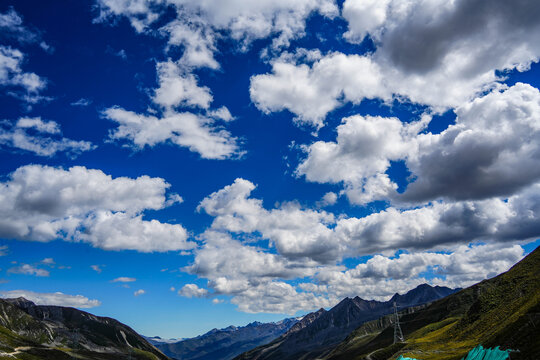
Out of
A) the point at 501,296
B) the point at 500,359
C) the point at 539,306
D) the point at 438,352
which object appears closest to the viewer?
the point at 500,359

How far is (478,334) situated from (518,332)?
5852cm

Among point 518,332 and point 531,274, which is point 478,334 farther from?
point 518,332

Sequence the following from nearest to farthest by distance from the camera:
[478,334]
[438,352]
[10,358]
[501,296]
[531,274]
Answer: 1. [438,352]
2. [478,334]
3. [531,274]
4. [501,296]
5. [10,358]

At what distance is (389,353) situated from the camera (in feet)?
486

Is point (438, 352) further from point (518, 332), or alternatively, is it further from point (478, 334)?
point (518, 332)

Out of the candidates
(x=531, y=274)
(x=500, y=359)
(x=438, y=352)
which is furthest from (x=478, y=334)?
(x=500, y=359)

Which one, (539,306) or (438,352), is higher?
(539,306)

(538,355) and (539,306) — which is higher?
(539,306)

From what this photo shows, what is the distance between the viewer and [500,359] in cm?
5562

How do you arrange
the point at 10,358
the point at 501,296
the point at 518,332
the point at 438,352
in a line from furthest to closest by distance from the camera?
the point at 10,358 < the point at 501,296 < the point at 438,352 < the point at 518,332

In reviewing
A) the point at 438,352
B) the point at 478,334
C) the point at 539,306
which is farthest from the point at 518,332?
the point at 478,334

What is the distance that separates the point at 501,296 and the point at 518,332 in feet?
319

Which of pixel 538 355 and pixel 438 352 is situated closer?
pixel 538 355

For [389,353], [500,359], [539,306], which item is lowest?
[389,353]
